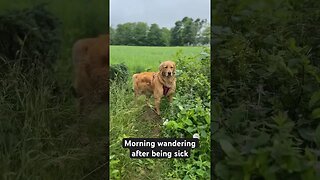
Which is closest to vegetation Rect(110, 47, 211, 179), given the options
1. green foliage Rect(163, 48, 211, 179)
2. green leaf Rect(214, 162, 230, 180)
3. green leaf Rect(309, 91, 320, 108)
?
green foliage Rect(163, 48, 211, 179)

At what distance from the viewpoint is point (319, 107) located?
3371 millimetres

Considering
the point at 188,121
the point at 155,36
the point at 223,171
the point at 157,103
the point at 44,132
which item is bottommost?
the point at 223,171

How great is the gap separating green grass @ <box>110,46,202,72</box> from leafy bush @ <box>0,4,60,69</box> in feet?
2.12

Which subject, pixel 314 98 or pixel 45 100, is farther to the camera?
pixel 45 100

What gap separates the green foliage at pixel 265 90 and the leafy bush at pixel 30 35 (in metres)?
1.14

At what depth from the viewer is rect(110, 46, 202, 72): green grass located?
140 inches

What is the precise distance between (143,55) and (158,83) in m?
0.19

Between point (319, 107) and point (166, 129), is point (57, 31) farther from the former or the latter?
point (319, 107)

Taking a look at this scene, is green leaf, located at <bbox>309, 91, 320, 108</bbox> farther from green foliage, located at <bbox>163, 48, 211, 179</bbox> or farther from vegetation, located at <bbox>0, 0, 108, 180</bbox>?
vegetation, located at <bbox>0, 0, 108, 180</bbox>

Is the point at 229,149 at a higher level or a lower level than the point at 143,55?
lower

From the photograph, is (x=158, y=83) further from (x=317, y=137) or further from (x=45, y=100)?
(x=317, y=137)

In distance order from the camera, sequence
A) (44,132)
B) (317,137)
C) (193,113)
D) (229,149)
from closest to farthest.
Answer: (229,149), (317,137), (193,113), (44,132)

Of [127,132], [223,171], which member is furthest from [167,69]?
[223,171]

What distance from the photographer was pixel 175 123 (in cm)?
361
